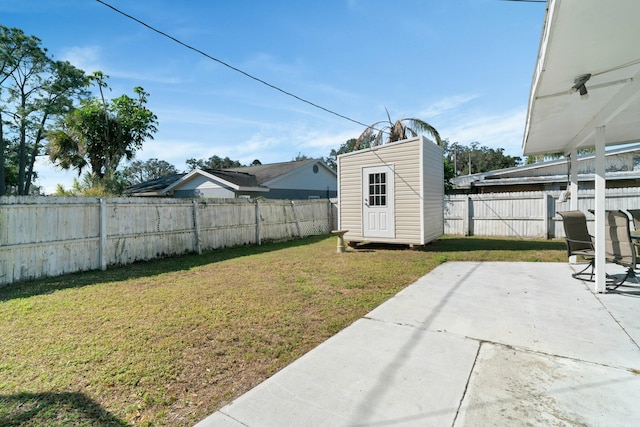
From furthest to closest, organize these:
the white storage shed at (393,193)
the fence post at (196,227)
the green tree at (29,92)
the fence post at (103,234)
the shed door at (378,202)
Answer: the green tree at (29,92) < the fence post at (196,227) < the shed door at (378,202) < the white storage shed at (393,193) < the fence post at (103,234)

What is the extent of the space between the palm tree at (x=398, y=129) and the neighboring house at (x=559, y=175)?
5121 millimetres

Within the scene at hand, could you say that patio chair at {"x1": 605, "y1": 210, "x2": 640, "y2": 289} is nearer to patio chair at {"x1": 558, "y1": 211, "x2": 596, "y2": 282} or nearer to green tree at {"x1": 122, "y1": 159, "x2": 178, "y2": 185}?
patio chair at {"x1": 558, "y1": 211, "x2": 596, "y2": 282}

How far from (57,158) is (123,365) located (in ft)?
55.8

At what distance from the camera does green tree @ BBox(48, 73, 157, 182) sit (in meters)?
14.8

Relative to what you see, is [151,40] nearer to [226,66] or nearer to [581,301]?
[226,66]

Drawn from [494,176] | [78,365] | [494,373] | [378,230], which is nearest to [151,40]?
[78,365]

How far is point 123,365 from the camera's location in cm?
264

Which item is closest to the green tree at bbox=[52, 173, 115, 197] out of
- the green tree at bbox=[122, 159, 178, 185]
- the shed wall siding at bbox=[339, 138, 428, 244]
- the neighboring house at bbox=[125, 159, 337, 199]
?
the neighboring house at bbox=[125, 159, 337, 199]

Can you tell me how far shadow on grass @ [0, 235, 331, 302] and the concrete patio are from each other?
5037 millimetres

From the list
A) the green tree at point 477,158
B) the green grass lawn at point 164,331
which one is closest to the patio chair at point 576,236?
the green grass lawn at point 164,331

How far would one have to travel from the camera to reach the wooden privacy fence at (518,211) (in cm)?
961

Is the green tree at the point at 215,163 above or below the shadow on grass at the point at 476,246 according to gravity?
above

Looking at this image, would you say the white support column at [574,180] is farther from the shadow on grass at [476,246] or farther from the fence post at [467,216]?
the fence post at [467,216]

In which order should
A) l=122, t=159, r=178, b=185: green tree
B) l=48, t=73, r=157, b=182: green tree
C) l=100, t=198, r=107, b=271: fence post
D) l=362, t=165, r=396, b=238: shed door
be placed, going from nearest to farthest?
l=100, t=198, r=107, b=271: fence post → l=362, t=165, r=396, b=238: shed door → l=48, t=73, r=157, b=182: green tree → l=122, t=159, r=178, b=185: green tree
